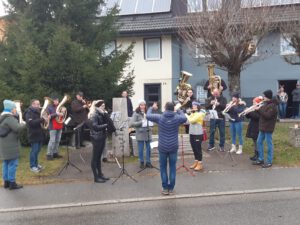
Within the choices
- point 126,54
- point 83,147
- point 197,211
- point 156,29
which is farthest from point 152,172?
point 156,29

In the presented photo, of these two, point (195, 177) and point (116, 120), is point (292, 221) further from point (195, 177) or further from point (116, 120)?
point (116, 120)

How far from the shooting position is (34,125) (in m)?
11.1

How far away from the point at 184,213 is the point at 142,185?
224 centimetres

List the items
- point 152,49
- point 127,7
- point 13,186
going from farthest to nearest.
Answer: point 127,7, point 152,49, point 13,186

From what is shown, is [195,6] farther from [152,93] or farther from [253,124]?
[152,93]

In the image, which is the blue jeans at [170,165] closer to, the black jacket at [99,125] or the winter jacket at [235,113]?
the black jacket at [99,125]

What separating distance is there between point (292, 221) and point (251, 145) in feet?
23.3

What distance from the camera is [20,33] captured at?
15.7 metres

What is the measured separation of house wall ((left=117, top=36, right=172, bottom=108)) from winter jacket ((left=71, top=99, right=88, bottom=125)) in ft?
40.4

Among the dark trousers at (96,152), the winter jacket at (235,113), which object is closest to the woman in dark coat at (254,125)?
the winter jacket at (235,113)

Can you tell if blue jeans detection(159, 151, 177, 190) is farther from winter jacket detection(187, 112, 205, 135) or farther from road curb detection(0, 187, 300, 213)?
winter jacket detection(187, 112, 205, 135)

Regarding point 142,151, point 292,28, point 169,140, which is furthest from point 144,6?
point 169,140

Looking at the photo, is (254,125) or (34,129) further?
(254,125)

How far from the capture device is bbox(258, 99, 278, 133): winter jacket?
1131cm
